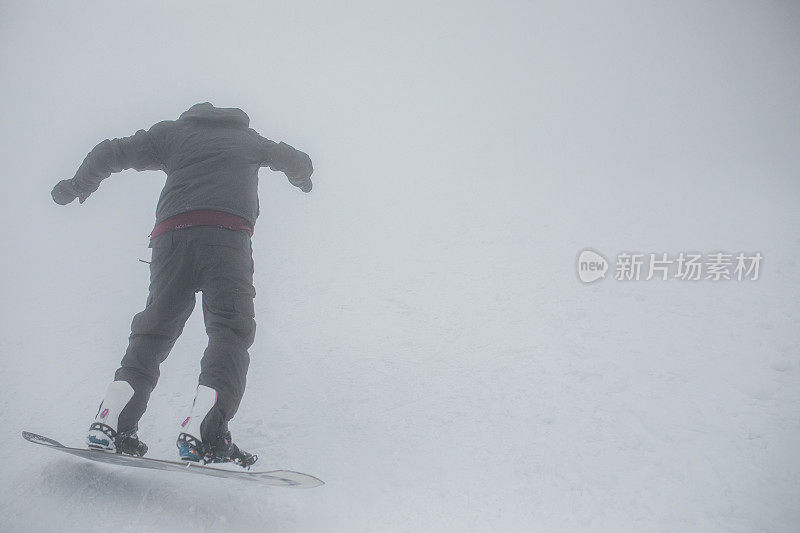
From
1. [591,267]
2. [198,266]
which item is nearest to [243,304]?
[198,266]

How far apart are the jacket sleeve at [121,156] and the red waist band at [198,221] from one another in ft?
1.79

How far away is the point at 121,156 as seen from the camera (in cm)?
251

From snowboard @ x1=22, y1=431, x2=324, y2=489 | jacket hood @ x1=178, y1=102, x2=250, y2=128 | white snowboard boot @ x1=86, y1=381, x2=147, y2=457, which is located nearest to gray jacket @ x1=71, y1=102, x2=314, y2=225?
jacket hood @ x1=178, y1=102, x2=250, y2=128

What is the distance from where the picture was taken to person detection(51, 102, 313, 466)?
6.15 feet

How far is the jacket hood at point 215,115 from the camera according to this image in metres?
2.55

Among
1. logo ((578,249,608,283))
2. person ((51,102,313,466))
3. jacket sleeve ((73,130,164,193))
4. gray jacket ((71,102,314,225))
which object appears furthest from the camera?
logo ((578,249,608,283))

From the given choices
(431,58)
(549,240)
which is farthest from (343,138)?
(431,58)

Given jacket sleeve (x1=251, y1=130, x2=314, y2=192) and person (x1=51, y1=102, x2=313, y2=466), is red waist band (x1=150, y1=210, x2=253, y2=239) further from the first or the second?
jacket sleeve (x1=251, y1=130, x2=314, y2=192)

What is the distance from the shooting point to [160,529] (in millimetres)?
1783

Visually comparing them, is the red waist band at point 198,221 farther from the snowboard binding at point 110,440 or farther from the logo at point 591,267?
the logo at point 591,267

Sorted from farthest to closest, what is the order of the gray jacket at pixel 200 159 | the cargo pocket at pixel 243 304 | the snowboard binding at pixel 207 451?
the gray jacket at pixel 200 159, the cargo pocket at pixel 243 304, the snowboard binding at pixel 207 451

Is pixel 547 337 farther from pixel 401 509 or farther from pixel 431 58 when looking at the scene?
pixel 431 58

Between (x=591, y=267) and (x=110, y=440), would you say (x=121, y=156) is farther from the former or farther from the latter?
(x=591, y=267)

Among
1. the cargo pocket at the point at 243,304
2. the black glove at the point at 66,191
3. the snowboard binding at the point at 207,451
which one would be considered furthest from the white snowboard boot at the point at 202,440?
the black glove at the point at 66,191
